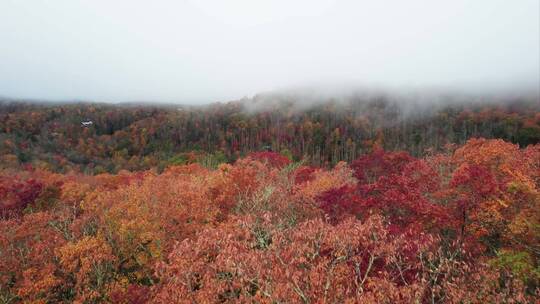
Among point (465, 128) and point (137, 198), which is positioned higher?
point (137, 198)

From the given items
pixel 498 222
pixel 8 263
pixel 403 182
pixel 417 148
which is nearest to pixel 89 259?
pixel 8 263

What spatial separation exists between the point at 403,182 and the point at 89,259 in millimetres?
21363

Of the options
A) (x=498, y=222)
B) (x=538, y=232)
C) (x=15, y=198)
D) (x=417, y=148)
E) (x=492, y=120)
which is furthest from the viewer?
(x=492, y=120)

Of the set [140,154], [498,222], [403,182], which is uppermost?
[403,182]

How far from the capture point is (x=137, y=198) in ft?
86.5

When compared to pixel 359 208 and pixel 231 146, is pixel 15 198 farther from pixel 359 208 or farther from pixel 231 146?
pixel 231 146

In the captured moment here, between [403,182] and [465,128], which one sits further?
[465,128]

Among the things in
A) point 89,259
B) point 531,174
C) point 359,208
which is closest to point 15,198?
point 89,259

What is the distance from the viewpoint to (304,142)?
194 metres

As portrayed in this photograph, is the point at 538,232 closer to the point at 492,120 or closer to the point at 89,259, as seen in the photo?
the point at 89,259

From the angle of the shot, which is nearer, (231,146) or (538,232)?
(538,232)

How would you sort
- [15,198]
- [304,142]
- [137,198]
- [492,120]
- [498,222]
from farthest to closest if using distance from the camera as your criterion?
[304,142], [492,120], [15,198], [137,198], [498,222]

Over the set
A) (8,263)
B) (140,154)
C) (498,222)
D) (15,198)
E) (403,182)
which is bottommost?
(140,154)

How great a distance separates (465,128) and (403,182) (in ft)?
611
